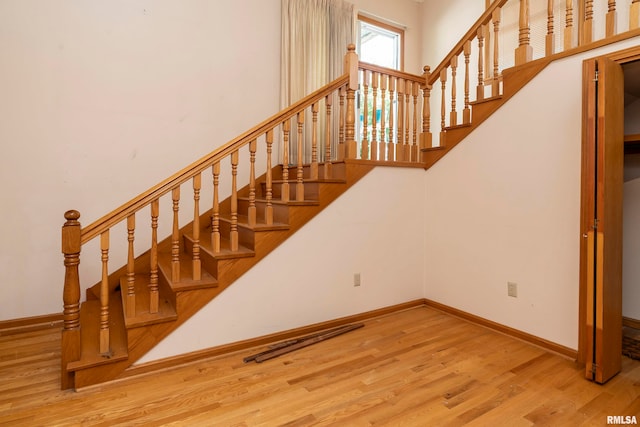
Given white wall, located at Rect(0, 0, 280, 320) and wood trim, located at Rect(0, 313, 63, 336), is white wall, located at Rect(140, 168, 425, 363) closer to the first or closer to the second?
wood trim, located at Rect(0, 313, 63, 336)

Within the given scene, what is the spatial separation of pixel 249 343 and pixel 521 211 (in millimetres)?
2223

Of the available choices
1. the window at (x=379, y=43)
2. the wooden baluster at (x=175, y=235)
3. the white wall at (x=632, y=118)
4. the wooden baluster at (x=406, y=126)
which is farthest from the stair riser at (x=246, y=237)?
the window at (x=379, y=43)

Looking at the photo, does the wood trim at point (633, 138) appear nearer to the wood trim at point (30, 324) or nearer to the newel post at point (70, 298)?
the newel post at point (70, 298)

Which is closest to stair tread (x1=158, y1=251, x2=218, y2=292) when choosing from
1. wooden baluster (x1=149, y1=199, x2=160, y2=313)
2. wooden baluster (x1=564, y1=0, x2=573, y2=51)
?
wooden baluster (x1=149, y1=199, x2=160, y2=313)

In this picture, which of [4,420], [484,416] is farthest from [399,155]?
[4,420]

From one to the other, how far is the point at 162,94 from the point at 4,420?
8.79 ft

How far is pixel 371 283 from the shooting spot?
3145 millimetres

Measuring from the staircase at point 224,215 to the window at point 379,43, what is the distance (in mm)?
1837

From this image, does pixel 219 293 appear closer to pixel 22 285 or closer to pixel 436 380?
pixel 436 380

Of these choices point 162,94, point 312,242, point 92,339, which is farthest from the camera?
point 162,94

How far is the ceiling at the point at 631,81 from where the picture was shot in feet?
→ 6.80

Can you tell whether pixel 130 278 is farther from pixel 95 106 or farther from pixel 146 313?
pixel 95 106

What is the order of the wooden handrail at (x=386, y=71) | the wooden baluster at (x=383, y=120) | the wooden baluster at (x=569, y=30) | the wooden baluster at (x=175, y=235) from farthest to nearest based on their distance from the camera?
1. the wooden baluster at (x=383, y=120)
2. the wooden handrail at (x=386, y=71)
3. the wooden baluster at (x=569, y=30)
4. the wooden baluster at (x=175, y=235)

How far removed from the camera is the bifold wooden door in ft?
6.53
